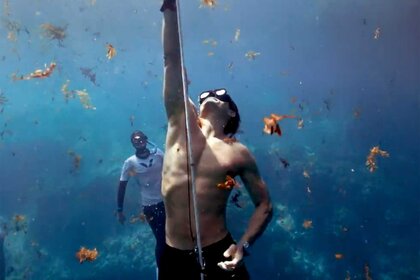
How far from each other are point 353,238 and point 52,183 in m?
18.6

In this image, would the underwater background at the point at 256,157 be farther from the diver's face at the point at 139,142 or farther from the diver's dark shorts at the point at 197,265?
the diver's dark shorts at the point at 197,265

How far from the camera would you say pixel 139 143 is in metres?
8.90

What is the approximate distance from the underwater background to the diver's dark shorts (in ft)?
13.9

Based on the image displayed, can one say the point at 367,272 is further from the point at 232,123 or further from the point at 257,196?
the point at 232,123

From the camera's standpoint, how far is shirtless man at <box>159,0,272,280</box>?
3641 mm

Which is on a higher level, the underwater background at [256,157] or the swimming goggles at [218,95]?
the swimming goggles at [218,95]

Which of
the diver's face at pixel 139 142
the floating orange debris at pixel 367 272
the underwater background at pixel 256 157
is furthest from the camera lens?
the underwater background at pixel 256 157

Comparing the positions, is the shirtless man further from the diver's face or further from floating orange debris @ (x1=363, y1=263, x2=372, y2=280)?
floating orange debris @ (x1=363, y1=263, x2=372, y2=280)

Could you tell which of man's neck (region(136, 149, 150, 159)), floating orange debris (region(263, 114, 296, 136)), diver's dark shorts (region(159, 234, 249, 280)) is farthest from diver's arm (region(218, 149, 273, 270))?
man's neck (region(136, 149, 150, 159))

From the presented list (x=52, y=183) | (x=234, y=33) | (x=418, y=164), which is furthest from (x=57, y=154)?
(x=234, y=33)

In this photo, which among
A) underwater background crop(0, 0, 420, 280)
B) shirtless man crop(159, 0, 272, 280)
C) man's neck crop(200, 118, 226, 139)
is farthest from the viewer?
underwater background crop(0, 0, 420, 280)

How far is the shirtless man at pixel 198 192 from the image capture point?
3.64m

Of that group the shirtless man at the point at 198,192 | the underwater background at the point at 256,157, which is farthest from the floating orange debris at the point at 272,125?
the underwater background at the point at 256,157

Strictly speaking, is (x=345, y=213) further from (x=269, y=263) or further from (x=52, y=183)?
(x=52, y=183)
